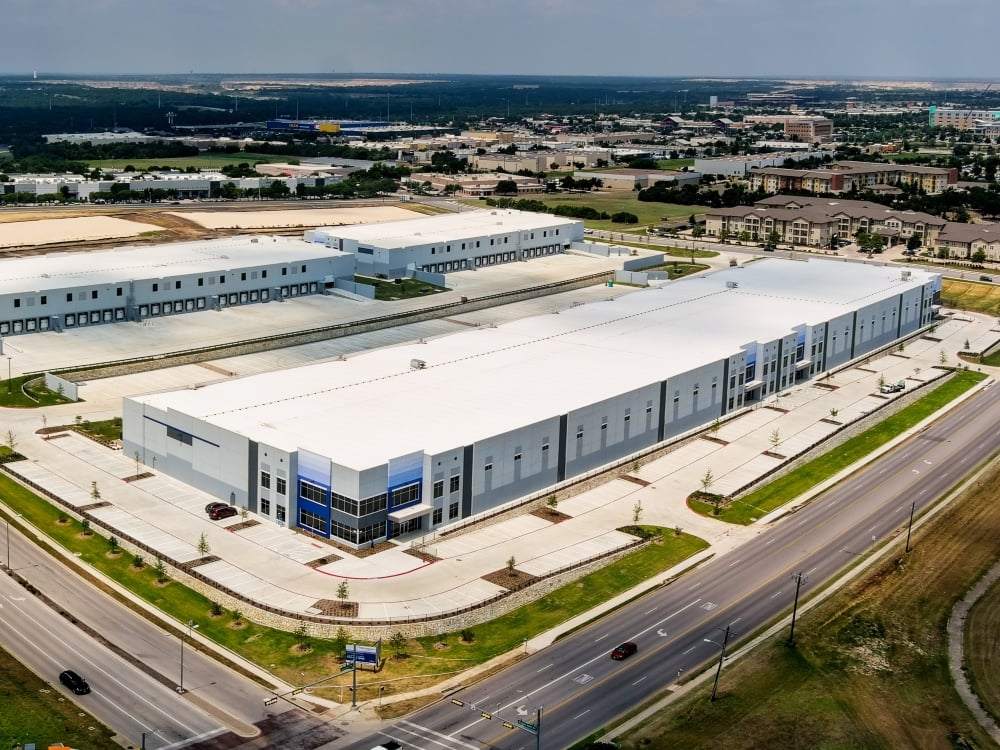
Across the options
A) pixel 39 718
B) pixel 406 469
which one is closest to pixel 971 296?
pixel 406 469

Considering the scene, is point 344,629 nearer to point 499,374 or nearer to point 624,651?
point 624,651

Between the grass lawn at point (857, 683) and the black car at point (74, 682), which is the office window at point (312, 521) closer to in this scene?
the black car at point (74, 682)

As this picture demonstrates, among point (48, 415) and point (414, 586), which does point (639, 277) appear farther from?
point (414, 586)

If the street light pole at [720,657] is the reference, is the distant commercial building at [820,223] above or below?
above

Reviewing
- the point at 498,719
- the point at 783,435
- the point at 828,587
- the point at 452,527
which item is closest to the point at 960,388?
the point at 783,435

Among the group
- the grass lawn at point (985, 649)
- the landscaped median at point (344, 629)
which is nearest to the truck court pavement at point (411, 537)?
the landscaped median at point (344, 629)

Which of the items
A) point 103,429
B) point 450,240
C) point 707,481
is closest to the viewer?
point 707,481
